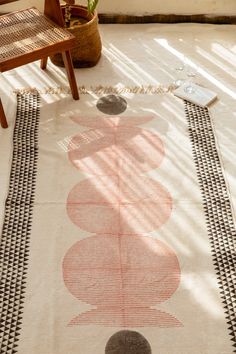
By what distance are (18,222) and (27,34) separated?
3.03 feet

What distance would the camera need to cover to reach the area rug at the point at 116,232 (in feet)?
5.77

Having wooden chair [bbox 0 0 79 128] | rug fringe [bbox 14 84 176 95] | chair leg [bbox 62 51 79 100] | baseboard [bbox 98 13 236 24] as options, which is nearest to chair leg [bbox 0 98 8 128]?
wooden chair [bbox 0 0 79 128]

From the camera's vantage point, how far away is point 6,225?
6.73 feet

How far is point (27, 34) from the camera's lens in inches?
94.0

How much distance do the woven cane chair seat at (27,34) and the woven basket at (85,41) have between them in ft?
0.67

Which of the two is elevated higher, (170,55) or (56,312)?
(170,55)

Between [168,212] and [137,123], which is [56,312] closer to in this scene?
[168,212]

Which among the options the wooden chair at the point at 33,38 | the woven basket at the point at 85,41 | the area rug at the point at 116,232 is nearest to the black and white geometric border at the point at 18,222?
the area rug at the point at 116,232

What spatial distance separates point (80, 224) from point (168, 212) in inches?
14.8

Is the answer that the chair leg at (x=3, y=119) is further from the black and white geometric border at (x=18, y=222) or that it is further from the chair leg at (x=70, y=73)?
the chair leg at (x=70, y=73)

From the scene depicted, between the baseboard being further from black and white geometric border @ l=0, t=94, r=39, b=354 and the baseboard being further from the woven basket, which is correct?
black and white geometric border @ l=0, t=94, r=39, b=354

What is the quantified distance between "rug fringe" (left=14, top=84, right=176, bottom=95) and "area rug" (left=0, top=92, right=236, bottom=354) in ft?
0.11

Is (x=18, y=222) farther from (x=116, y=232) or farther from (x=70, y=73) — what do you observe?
(x=70, y=73)

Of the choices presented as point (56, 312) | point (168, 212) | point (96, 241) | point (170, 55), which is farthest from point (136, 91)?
point (56, 312)
